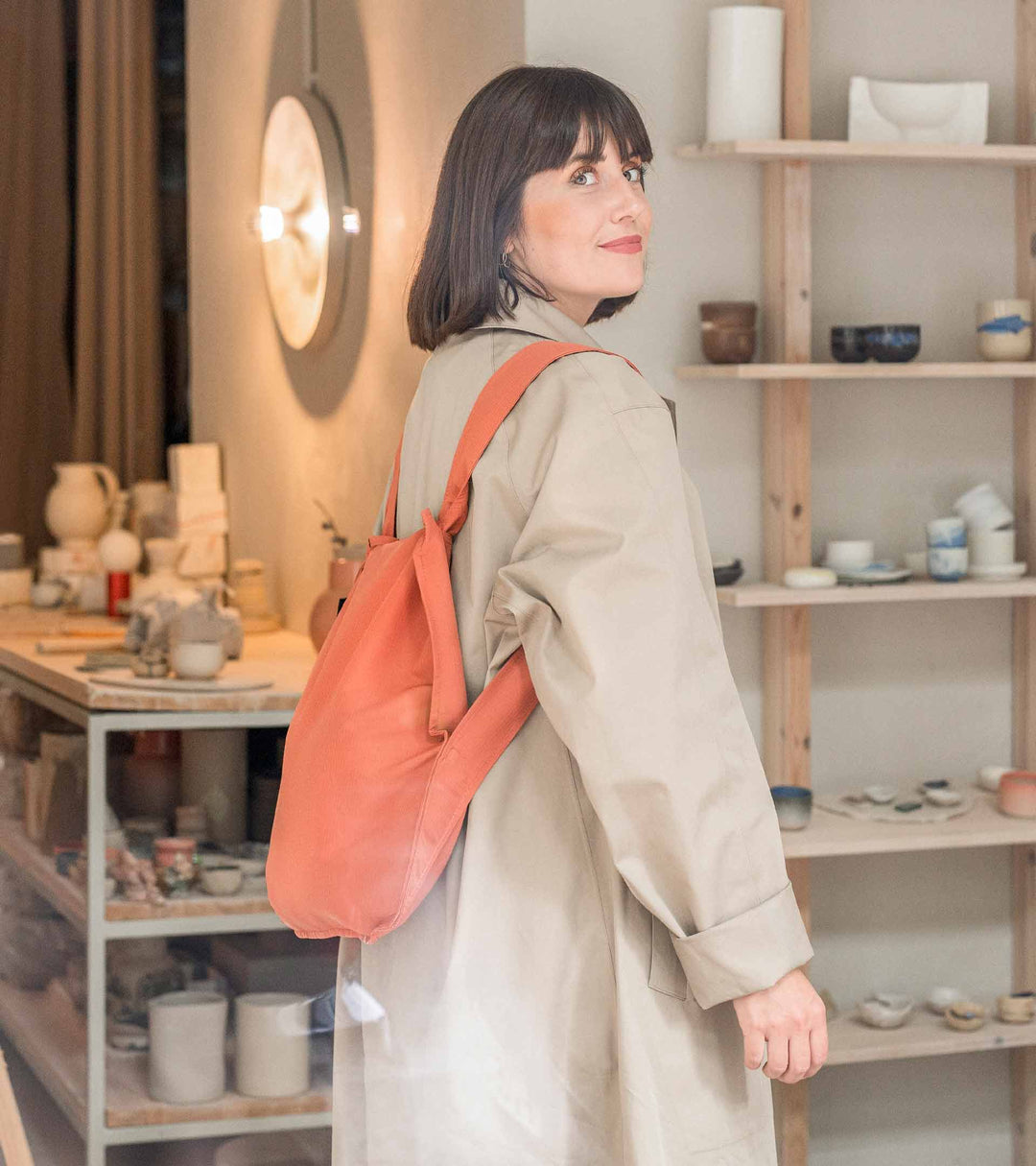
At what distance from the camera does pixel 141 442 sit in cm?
157

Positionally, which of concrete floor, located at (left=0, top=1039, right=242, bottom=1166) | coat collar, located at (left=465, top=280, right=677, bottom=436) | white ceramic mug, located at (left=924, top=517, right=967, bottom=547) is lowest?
concrete floor, located at (left=0, top=1039, right=242, bottom=1166)

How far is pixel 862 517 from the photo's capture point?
199cm

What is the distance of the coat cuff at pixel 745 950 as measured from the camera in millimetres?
968

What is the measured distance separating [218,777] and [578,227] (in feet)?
3.13

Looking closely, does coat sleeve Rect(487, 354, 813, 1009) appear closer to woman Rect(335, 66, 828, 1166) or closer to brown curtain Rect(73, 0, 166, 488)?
woman Rect(335, 66, 828, 1166)

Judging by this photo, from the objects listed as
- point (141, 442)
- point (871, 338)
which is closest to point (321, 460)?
point (141, 442)

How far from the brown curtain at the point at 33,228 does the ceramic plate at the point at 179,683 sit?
0.38m

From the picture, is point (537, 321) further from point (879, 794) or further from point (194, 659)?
point (879, 794)

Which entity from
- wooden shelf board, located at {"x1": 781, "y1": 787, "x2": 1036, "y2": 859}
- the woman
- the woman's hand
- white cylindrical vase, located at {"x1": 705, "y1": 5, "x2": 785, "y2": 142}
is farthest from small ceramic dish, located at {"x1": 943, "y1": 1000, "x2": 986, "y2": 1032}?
white cylindrical vase, located at {"x1": 705, "y1": 5, "x2": 785, "y2": 142}

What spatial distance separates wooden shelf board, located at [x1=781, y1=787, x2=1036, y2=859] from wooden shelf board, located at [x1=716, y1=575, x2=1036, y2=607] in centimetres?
28

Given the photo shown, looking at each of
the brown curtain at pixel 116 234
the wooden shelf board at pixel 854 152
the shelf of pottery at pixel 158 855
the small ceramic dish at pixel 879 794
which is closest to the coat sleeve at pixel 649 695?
the brown curtain at pixel 116 234

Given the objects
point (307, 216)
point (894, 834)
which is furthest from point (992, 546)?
point (307, 216)

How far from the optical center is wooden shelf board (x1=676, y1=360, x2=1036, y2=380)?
1.78 meters

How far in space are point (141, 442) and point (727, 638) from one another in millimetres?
809
